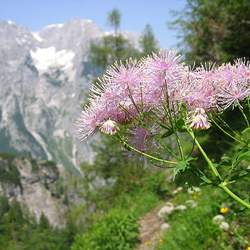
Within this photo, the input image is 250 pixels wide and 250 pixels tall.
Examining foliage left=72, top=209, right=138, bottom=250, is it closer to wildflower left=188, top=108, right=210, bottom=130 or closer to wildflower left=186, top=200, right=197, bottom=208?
wildflower left=186, top=200, right=197, bottom=208

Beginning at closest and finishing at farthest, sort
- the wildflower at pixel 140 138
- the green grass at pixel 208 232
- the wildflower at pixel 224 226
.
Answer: the wildflower at pixel 140 138 < the green grass at pixel 208 232 < the wildflower at pixel 224 226

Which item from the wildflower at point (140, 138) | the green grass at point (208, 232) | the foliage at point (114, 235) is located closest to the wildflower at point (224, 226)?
the green grass at point (208, 232)

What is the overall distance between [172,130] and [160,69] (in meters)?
0.37

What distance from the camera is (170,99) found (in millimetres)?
2867

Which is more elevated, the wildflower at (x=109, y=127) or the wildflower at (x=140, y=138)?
the wildflower at (x=109, y=127)

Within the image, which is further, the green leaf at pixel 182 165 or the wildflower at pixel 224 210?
the wildflower at pixel 224 210

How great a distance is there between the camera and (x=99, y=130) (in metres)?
3.06

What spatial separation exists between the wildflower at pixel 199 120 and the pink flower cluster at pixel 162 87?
0.10ft

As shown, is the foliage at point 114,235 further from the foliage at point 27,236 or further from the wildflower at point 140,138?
the foliage at point 27,236

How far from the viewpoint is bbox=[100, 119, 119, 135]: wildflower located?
2.92 meters

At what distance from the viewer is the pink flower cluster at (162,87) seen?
281 centimetres

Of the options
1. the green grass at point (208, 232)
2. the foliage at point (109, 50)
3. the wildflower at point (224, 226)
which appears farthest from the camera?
the foliage at point (109, 50)

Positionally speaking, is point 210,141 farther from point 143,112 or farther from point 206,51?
point 143,112

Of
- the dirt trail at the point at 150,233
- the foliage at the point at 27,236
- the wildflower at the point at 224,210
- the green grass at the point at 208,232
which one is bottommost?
the foliage at the point at 27,236
